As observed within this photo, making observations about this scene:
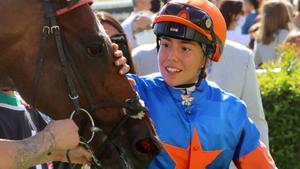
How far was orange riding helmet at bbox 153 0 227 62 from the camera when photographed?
3.74m

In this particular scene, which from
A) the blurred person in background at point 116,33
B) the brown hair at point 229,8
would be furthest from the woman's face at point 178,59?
the brown hair at point 229,8

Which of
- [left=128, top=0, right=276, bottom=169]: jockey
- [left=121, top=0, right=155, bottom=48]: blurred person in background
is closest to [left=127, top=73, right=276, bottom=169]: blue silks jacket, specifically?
[left=128, top=0, right=276, bottom=169]: jockey

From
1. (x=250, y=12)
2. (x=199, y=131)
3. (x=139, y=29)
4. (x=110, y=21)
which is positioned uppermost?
(x=110, y=21)

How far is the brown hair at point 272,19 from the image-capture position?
881 cm

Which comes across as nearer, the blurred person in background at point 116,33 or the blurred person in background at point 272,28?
the blurred person in background at point 116,33

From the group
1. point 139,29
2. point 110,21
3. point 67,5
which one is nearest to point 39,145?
point 67,5

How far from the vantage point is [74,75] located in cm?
338

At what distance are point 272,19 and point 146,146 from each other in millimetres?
5815

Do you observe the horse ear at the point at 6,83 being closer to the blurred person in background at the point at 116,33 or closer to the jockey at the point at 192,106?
the jockey at the point at 192,106

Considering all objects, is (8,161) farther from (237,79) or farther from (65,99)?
(237,79)

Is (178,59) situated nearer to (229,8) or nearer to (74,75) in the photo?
(74,75)

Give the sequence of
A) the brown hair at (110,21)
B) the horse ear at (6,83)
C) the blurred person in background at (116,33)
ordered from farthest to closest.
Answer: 1. the brown hair at (110,21)
2. the blurred person in background at (116,33)
3. the horse ear at (6,83)

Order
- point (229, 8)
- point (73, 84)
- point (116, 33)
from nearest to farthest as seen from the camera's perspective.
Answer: point (73, 84) → point (116, 33) → point (229, 8)

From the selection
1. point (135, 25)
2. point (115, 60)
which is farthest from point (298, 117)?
point (115, 60)
